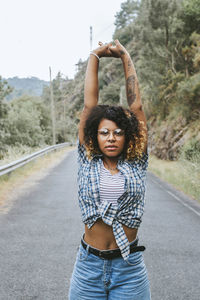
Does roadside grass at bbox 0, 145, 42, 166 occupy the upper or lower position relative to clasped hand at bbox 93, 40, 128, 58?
lower

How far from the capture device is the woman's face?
2225 mm

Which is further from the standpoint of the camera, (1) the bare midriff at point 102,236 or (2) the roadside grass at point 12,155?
(2) the roadside grass at point 12,155

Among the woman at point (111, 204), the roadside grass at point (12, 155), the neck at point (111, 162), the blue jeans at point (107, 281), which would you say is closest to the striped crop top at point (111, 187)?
the woman at point (111, 204)

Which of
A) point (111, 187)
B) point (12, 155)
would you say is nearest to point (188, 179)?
point (111, 187)

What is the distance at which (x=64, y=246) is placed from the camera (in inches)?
200

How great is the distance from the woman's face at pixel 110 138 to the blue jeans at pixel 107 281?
26.4 inches

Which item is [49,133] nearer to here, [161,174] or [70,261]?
[161,174]

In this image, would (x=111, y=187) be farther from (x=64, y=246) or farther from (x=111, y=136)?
(x=64, y=246)

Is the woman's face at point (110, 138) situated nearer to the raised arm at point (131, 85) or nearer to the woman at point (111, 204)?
the woman at point (111, 204)

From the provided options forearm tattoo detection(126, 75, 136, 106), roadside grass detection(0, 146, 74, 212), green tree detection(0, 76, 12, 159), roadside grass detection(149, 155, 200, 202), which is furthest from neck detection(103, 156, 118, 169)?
green tree detection(0, 76, 12, 159)

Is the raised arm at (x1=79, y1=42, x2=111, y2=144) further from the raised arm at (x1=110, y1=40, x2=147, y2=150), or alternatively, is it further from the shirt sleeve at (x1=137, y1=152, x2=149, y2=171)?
the shirt sleeve at (x1=137, y1=152, x2=149, y2=171)

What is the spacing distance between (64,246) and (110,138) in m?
3.31

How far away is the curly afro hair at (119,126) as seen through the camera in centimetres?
225

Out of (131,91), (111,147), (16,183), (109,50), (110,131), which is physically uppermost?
(109,50)
